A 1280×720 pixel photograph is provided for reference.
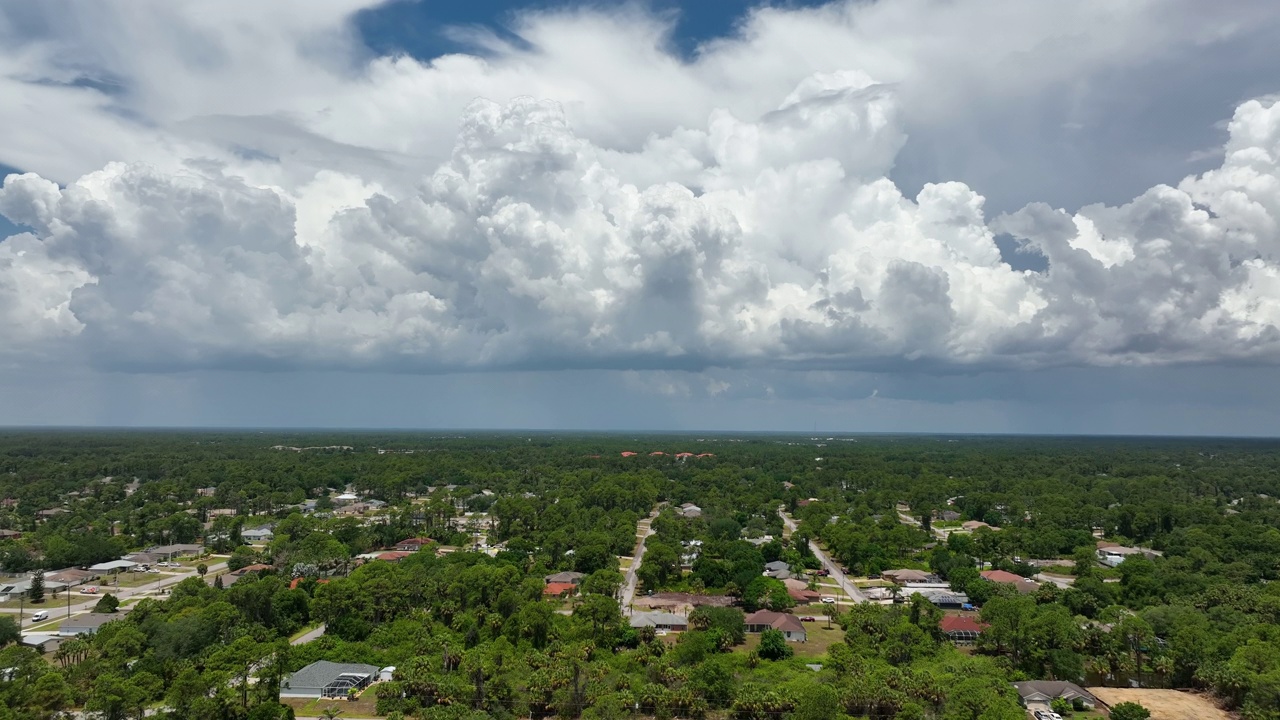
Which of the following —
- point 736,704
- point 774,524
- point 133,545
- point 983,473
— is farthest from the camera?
point 983,473

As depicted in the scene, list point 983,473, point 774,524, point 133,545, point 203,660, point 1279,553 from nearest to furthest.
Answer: point 203,660
point 1279,553
point 133,545
point 774,524
point 983,473

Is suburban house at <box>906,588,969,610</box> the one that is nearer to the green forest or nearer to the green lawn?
the green forest

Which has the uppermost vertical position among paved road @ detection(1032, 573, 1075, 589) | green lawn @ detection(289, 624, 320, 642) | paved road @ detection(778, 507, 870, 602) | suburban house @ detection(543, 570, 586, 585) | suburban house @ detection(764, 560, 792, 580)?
suburban house @ detection(764, 560, 792, 580)

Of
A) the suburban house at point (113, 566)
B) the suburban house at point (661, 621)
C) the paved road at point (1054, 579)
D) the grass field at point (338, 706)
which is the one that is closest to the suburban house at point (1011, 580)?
the paved road at point (1054, 579)

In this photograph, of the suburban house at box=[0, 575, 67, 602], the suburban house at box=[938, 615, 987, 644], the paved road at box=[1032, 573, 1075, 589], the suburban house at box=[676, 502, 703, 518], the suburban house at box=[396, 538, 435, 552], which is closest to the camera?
the suburban house at box=[938, 615, 987, 644]

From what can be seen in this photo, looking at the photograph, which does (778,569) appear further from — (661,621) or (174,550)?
(174,550)

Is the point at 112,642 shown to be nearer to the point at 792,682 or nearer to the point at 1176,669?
the point at 792,682

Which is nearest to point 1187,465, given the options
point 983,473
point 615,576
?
point 983,473

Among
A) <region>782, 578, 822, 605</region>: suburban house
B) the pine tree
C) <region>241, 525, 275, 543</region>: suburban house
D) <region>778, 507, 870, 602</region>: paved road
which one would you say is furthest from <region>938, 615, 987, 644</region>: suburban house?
<region>241, 525, 275, 543</region>: suburban house
